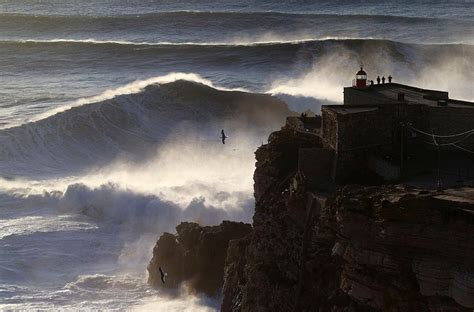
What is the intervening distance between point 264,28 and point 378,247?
62.9m

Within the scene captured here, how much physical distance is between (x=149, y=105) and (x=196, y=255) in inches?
988

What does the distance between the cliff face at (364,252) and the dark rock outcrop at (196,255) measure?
643 cm

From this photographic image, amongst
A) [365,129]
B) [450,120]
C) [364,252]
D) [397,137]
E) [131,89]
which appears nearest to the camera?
[364,252]

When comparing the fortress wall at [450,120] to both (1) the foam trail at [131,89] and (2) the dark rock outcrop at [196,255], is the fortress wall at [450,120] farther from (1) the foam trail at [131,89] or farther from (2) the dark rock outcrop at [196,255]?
(1) the foam trail at [131,89]

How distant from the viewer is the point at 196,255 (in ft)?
84.2

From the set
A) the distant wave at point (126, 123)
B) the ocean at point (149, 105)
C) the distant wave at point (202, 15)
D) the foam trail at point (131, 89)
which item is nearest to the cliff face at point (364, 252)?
the ocean at point (149, 105)

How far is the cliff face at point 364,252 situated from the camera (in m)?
13.0

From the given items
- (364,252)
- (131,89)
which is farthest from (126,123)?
(364,252)

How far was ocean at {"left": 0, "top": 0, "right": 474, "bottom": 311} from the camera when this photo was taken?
96.9 feet

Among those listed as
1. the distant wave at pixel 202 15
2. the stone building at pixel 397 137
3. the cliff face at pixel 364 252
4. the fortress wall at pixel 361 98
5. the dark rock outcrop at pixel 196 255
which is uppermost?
the distant wave at pixel 202 15

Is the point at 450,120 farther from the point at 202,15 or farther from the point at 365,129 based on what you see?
the point at 202,15

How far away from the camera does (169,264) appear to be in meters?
26.5

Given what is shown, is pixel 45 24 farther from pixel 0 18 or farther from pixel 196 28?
pixel 196 28

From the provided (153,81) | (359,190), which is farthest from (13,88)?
(359,190)
